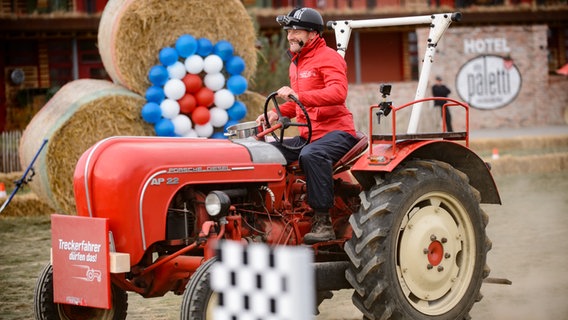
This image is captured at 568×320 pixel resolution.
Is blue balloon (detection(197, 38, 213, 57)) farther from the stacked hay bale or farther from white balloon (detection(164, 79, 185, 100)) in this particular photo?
white balloon (detection(164, 79, 185, 100))

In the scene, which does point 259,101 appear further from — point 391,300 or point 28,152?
point 391,300

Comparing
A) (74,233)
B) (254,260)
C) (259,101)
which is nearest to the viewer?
(254,260)

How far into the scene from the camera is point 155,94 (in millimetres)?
13633

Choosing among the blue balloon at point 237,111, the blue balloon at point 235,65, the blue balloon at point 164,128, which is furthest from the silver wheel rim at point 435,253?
the blue balloon at point 235,65

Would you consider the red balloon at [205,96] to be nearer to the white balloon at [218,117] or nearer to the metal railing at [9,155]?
the white balloon at [218,117]

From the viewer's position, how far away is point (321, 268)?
6.34 metres

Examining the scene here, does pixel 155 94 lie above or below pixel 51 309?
above

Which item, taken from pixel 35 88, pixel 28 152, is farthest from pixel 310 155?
pixel 35 88

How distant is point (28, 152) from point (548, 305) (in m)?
8.32

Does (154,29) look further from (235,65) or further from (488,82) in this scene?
(488,82)

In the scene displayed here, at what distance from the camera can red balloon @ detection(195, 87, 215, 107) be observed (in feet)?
45.8

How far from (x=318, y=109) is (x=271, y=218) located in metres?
0.76

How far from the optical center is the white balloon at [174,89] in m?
13.6

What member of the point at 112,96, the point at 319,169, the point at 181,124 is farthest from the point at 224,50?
the point at 319,169
